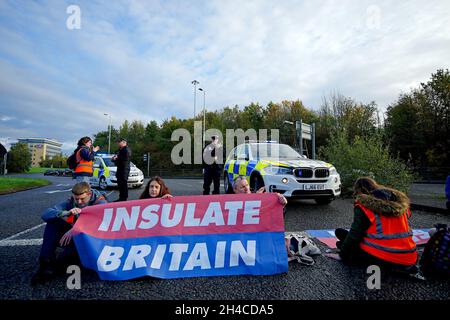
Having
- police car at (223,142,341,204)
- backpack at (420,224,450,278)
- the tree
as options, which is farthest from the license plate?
the tree

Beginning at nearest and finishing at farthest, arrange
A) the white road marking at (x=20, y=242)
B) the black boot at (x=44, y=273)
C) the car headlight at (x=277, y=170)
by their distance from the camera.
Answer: the black boot at (x=44, y=273), the white road marking at (x=20, y=242), the car headlight at (x=277, y=170)

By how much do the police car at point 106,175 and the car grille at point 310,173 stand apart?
783 centimetres

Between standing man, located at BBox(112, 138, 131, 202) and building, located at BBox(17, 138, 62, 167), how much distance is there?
16393 cm

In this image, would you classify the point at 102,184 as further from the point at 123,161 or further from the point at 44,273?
the point at 44,273

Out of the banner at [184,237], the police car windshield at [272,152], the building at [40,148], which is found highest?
the building at [40,148]

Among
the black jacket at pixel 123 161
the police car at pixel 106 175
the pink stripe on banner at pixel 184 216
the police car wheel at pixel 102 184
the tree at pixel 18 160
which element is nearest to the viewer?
the pink stripe on banner at pixel 184 216

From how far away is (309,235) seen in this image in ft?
12.3

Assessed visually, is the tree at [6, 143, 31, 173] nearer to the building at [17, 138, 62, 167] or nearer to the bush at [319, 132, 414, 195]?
the bush at [319, 132, 414, 195]

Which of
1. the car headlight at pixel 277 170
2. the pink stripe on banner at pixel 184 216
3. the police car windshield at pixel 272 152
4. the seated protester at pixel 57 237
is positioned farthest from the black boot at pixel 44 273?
the police car windshield at pixel 272 152

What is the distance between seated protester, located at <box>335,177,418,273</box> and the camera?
7.59ft

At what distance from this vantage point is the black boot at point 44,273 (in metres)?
2.24

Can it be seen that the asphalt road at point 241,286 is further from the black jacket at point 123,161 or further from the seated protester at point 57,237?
the black jacket at point 123,161

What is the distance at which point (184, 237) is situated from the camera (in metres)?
2.59
